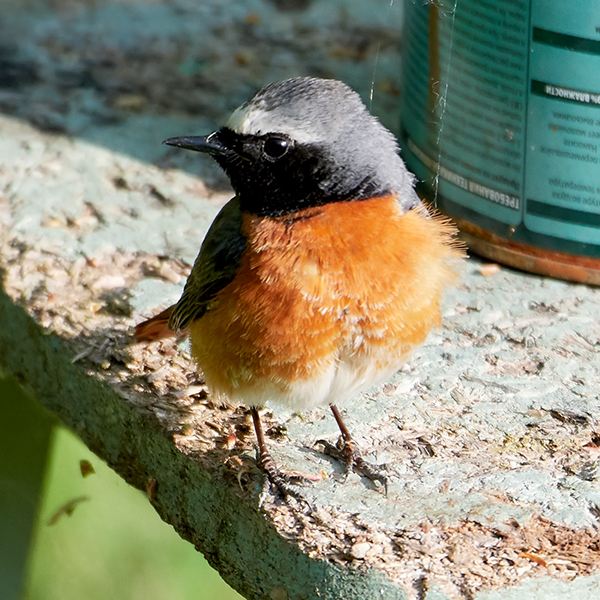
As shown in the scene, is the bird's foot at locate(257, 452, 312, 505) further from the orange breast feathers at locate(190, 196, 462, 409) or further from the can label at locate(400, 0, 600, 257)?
the can label at locate(400, 0, 600, 257)

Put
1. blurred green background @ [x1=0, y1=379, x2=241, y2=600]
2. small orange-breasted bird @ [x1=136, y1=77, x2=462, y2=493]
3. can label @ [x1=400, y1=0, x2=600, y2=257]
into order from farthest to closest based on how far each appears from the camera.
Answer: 1. blurred green background @ [x1=0, y1=379, x2=241, y2=600]
2. can label @ [x1=400, y1=0, x2=600, y2=257]
3. small orange-breasted bird @ [x1=136, y1=77, x2=462, y2=493]

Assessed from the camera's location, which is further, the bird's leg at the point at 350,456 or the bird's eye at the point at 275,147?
the bird's leg at the point at 350,456

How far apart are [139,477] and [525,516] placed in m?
1.15

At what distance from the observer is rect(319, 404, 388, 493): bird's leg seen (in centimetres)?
258

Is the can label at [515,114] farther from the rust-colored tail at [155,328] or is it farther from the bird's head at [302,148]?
the rust-colored tail at [155,328]

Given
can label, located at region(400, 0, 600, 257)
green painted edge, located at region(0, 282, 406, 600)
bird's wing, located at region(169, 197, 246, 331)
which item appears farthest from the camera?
can label, located at region(400, 0, 600, 257)

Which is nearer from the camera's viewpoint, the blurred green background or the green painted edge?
the green painted edge

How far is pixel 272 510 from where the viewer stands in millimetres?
2404

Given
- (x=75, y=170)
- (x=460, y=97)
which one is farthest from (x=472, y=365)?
(x=75, y=170)

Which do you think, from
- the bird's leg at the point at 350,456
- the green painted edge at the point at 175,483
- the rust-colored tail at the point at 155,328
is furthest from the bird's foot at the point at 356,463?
the rust-colored tail at the point at 155,328

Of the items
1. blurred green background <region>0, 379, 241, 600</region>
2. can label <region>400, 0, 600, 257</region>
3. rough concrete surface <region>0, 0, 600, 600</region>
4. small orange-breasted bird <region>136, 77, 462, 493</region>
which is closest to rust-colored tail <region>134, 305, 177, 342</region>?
rough concrete surface <region>0, 0, 600, 600</region>

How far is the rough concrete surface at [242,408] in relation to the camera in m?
2.32

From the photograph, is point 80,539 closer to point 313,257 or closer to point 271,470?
point 271,470

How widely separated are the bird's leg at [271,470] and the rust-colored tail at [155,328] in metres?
0.46
